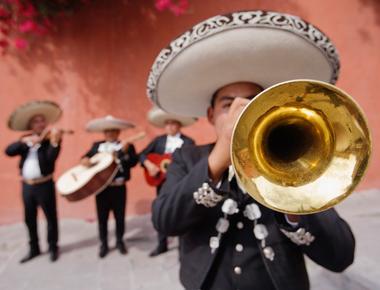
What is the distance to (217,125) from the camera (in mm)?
1368

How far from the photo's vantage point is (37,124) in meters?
3.96

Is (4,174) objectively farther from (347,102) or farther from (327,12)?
(327,12)

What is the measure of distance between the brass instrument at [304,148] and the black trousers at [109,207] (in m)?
3.30

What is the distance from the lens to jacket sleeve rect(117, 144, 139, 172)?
13.2ft

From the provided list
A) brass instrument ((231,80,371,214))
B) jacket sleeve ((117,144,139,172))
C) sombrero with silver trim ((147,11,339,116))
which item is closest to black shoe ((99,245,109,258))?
jacket sleeve ((117,144,139,172))

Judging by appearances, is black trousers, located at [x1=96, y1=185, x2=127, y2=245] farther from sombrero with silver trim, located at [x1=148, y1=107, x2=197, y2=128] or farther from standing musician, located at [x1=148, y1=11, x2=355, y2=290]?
standing musician, located at [x1=148, y1=11, x2=355, y2=290]

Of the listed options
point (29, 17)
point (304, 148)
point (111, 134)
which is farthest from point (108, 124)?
point (304, 148)

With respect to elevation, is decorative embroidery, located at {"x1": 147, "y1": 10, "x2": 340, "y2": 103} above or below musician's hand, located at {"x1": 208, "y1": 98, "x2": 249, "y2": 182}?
above

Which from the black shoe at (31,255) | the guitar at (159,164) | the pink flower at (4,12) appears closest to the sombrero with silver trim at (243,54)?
the guitar at (159,164)

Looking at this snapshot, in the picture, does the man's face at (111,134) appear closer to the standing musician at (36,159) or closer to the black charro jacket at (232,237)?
the standing musician at (36,159)

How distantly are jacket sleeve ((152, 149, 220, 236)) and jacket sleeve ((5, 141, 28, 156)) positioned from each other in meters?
3.11

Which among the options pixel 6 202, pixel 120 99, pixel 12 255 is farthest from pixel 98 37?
pixel 12 255

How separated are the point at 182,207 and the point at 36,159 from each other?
3.19 m

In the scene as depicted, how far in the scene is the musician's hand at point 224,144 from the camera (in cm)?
106
